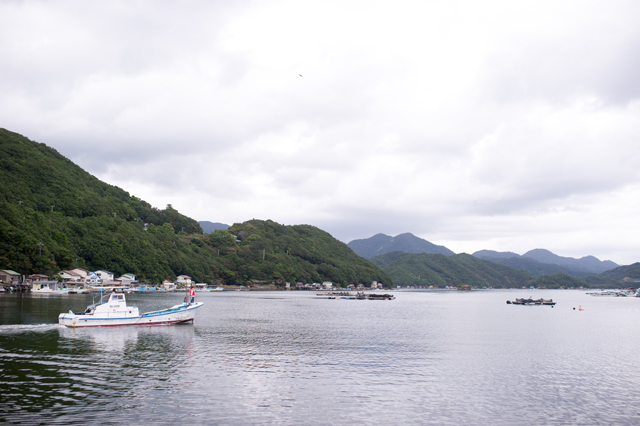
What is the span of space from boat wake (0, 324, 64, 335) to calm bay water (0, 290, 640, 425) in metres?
0.18

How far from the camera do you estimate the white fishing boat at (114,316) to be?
1684 inches

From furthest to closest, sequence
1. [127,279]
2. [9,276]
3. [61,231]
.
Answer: [127,279] → [61,231] → [9,276]

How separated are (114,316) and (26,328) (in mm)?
7765

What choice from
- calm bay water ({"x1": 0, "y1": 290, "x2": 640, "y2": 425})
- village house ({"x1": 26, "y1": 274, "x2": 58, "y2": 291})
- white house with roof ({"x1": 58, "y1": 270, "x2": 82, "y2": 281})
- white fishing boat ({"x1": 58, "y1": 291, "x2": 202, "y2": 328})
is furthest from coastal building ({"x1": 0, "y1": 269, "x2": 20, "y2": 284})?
white fishing boat ({"x1": 58, "y1": 291, "x2": 202, "y2": 328})

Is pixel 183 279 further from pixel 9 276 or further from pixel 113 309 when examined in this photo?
pixel 113 309

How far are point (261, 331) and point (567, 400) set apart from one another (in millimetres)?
32622

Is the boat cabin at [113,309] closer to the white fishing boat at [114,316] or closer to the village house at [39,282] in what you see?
the white fishing boat at [114,316]

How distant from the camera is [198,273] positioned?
195m

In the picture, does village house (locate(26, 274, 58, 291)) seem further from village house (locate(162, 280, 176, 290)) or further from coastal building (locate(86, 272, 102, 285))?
village house (locate(162, 280, 176, 290))

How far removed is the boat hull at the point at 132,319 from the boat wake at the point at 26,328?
92cm

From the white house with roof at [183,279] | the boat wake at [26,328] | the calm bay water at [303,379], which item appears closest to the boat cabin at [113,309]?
the calm bay water at [303,379]

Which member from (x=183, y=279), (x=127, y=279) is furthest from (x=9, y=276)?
(x=183, y=279)

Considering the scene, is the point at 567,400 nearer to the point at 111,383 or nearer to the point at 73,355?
the point at 111,383

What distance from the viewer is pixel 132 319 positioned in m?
46.0
